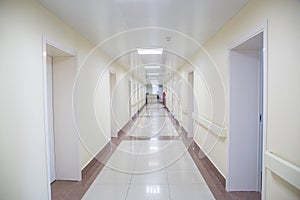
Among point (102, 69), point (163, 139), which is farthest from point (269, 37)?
point (163, 139)

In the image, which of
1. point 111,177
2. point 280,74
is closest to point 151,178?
point 111,177

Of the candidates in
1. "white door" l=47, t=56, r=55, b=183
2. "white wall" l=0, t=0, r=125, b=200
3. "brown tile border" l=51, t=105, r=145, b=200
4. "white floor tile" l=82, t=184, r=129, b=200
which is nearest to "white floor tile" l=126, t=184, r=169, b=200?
"white floor tile" l=82, t=184, r=129, b=200

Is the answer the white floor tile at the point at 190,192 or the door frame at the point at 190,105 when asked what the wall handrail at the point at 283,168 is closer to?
the white floor tile at the point at 190,192

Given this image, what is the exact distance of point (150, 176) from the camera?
11.0ft

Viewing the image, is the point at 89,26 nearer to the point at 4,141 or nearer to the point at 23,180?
the point at 4,141

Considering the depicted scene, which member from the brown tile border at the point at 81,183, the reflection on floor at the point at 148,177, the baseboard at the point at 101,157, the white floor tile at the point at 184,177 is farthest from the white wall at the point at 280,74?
the baseboard at the point at 101,157

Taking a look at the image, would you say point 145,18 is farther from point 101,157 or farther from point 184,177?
point 101,157

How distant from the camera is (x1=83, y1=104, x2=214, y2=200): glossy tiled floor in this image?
2.74 m

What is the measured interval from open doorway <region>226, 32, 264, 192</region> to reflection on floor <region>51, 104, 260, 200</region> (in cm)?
55

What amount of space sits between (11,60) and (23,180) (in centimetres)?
109

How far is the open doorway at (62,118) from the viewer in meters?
3.02

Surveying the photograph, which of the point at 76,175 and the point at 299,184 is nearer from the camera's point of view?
the point at 299,184

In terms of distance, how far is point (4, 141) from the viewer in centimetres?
159

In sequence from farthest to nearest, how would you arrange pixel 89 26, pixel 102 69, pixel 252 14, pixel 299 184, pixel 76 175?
1. pixel 102 69
2. pixel 76 175
3. pixel 89 26
4. pixel 252 14
5. pixel 299 184
